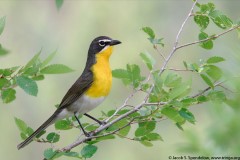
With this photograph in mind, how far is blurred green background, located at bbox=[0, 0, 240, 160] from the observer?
525 inches

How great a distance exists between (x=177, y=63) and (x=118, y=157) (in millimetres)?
3046

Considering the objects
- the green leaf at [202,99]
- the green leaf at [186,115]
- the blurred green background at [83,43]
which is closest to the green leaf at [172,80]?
the green leaf at [186,115]

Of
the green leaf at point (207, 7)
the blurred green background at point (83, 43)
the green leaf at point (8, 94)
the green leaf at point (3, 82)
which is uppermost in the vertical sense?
the green leaf at point (3, 82)

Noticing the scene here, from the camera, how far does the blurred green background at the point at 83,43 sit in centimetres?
1333

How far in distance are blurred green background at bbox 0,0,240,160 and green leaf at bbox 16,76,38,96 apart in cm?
823

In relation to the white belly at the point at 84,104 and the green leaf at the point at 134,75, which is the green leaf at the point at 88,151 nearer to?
the green leaf at the point at 134,75

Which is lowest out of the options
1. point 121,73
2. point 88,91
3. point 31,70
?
point 88,91

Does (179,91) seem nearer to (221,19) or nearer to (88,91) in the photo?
(221,19)

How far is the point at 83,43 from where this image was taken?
14875 millimetres

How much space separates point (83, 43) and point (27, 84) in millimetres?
11299

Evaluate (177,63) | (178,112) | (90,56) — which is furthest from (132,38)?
(178,112)

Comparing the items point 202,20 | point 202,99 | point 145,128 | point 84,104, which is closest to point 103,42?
point 84,104

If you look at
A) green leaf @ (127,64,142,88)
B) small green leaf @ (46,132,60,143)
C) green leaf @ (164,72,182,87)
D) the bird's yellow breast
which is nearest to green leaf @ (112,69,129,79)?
green leaf @ (127,64,142,88)

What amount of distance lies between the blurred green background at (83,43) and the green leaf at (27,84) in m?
8.23
